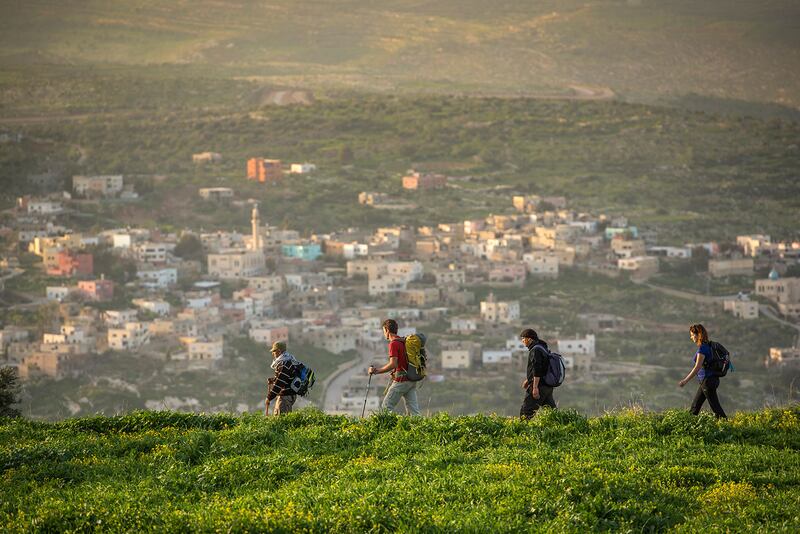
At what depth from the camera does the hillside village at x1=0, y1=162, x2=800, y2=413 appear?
132ft

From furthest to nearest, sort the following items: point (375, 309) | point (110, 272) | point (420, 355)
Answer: point (110, 272) → point (375, 309) → point (420, 355)

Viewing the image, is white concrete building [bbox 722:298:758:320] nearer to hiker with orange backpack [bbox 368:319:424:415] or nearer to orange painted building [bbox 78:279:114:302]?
orange painted building [bbox 78:279:114:302]

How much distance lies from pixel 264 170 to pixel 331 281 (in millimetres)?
20086

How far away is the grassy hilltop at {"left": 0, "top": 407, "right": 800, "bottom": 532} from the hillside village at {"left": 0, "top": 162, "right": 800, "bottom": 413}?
24.4m

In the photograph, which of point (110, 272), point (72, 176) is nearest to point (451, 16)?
point (72, 176)

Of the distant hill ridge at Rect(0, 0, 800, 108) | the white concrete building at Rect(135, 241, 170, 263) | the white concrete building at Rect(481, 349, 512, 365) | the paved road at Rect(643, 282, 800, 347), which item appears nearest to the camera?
the white concrete building at Rect(481, 349, 512, 365)

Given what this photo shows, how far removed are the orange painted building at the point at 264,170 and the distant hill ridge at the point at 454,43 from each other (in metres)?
26.7

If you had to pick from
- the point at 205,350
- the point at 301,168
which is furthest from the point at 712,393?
the point at 301,168

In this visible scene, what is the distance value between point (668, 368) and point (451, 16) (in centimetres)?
7921

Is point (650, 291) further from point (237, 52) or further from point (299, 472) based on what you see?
point (237, 52)

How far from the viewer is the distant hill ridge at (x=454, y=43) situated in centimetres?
10131

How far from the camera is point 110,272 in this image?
50.8 metres

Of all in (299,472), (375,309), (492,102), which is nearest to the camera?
(299,472)

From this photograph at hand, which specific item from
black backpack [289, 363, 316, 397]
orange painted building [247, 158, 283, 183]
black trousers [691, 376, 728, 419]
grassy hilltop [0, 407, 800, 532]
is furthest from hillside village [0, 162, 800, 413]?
grassy hilltop [0, 407, 800, 532]
